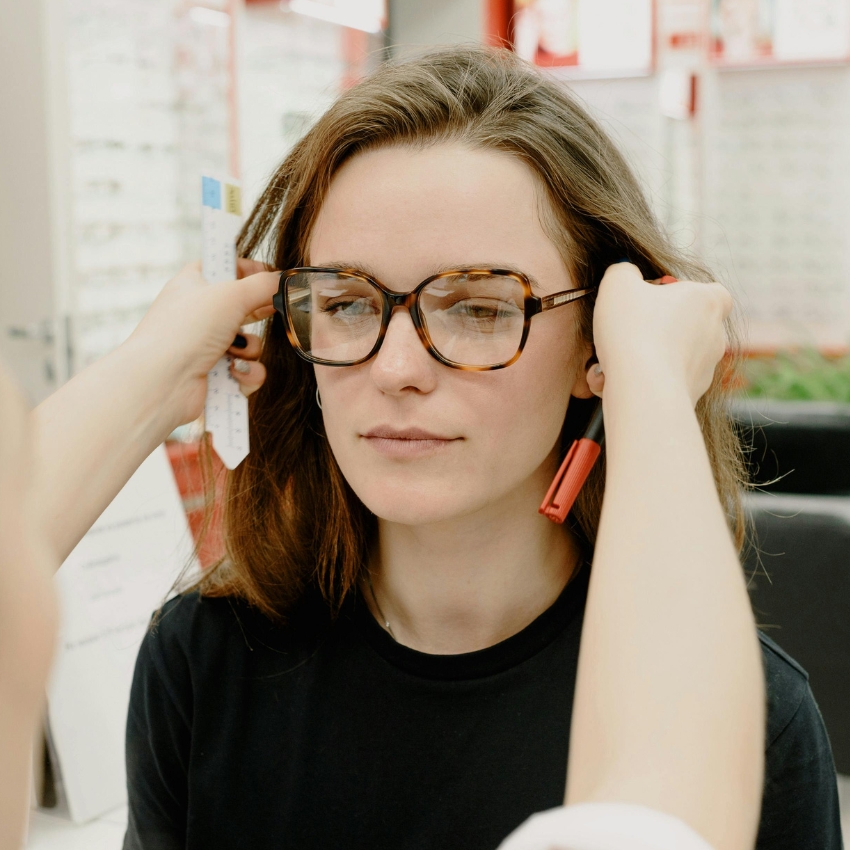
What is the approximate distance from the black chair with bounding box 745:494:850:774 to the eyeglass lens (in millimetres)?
916

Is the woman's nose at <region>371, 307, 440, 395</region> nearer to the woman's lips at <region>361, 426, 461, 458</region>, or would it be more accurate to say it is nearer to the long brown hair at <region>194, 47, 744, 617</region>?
the woman's lips at <region>361, 426, 461, 458</region>

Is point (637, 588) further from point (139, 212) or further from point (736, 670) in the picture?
point (139, 212)

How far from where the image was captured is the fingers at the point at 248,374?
4.33 ft

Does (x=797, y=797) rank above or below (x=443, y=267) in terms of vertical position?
below

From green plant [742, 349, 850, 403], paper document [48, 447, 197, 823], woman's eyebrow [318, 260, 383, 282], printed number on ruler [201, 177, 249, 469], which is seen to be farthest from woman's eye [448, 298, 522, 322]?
green plant [742, 349, 850, 403]

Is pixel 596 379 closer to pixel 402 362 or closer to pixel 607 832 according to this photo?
pixel 402 362

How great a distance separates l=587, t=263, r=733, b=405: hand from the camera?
884mm

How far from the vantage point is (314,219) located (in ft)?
4.16

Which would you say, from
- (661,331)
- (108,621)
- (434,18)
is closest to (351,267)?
(661,331)

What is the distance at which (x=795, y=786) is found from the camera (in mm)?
1074

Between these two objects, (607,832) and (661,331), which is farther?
(661,331)

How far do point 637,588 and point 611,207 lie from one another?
0.64 metres

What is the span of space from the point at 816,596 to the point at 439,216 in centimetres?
113

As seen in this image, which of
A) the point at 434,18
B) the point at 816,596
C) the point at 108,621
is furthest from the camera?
the point at 434,18
